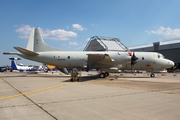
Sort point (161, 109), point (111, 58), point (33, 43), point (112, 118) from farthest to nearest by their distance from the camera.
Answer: point (33, 43) < point (111, 58) < point (161, 109) < point (112, 118)

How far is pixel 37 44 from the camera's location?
26562mm

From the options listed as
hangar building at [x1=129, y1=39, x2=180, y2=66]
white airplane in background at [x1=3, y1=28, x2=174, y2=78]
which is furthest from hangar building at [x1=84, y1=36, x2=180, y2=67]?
white airplane in background at [x1=3, y1=28, x2=174, y2=78]

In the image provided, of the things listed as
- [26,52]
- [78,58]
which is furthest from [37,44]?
[78,58]

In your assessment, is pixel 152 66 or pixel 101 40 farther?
pixel 101 40

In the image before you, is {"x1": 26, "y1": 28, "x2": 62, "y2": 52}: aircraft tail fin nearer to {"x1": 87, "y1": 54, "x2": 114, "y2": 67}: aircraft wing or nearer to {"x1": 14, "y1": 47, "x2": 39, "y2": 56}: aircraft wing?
{"x1": 14, "y1": 47, "x2": 39, "y2": 56}: aircraft wing

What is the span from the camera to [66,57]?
25.5 m

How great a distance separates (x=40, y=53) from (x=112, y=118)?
2251 cm

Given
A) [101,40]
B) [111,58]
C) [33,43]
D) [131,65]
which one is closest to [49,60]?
[33,43]

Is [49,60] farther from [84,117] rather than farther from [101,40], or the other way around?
[101,40]

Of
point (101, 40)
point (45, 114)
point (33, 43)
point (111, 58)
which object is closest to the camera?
point (45, 114)

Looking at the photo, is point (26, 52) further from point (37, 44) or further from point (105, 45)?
point (105, 45)

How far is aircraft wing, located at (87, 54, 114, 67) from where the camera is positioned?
22.6 meters

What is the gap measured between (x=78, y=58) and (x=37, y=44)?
7.15m

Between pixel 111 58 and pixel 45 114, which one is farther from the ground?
pixel 111 58
